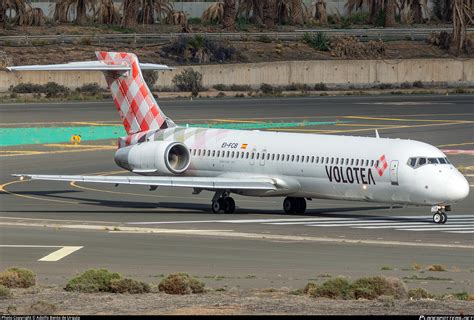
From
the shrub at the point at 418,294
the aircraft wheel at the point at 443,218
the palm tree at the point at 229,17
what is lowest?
the aircraft wheel at the point at 443,218

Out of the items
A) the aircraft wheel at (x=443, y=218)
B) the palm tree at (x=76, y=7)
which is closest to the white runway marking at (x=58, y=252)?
the aircraft wheel at (x=443, y=218)

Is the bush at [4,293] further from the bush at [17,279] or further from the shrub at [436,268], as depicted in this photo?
the shrub at [436,268]

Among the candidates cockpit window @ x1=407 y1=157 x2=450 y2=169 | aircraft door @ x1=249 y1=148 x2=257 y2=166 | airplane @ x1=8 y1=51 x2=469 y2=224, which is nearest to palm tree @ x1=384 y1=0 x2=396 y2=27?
airplane @ x1=8 y1=51 x2=469 y2=224

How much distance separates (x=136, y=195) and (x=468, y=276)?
25187mm

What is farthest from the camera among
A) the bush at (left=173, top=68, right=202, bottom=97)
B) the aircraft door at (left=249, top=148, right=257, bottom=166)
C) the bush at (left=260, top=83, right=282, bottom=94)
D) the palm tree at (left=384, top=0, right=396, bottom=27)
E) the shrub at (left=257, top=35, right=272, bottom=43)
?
the palm tree at (left=384, top=0, right=396, bottom=27)

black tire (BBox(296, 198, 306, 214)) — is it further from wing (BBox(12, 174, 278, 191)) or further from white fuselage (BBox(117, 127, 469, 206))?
wing (BBox(12, 174, 278, 191))

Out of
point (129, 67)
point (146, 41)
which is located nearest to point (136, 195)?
point (129, 67)

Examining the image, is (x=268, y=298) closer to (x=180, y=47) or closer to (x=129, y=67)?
(x=129, y=67)

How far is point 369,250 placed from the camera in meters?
36.6

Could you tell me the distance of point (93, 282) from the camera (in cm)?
2792

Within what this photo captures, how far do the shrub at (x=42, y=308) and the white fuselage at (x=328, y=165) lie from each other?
2067 centimetres

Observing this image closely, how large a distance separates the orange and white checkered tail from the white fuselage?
1.24 metres

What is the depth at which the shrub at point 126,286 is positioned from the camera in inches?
1086

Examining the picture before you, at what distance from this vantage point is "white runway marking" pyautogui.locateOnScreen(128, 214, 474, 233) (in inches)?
1682
